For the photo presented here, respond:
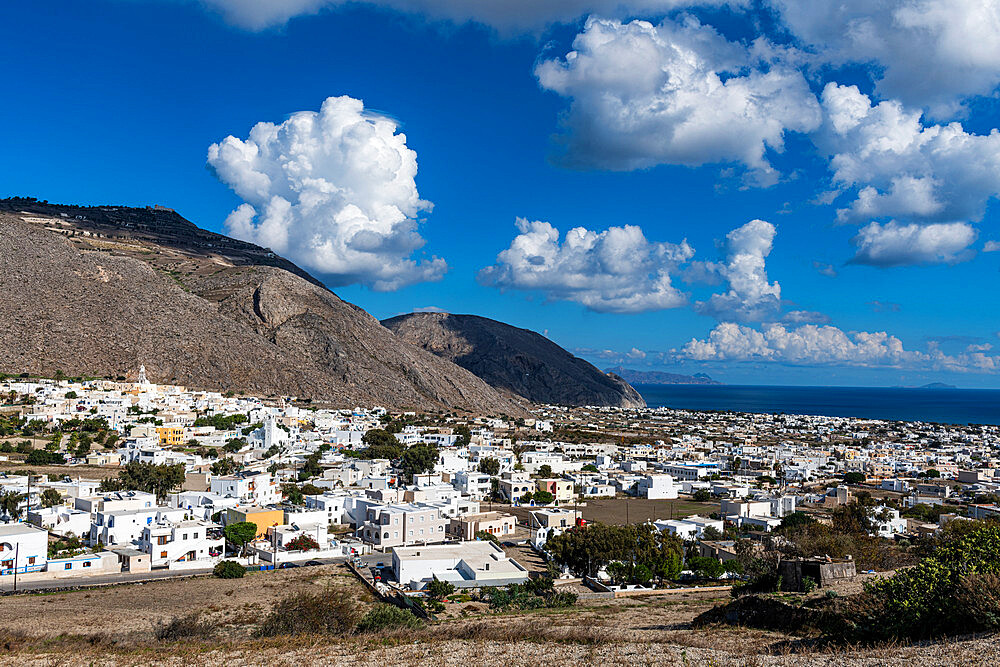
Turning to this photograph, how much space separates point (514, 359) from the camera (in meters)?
151

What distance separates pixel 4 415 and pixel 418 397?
46.3 meters

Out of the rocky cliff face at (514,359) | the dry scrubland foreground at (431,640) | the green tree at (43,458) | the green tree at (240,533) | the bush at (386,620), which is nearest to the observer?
the dry scrubland foreground at (431,640)

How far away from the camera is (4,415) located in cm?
4847

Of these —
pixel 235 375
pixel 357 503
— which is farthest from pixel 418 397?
pixel 357 503

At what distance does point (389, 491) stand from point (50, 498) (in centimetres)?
1285

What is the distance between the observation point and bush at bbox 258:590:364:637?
14.5m

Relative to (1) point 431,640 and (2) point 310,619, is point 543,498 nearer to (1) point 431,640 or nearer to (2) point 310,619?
(2) point 310,619

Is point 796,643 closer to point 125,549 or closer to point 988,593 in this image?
point 988,593

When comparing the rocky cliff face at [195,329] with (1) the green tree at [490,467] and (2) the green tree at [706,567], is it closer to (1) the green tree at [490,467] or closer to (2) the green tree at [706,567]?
(1) the green tree at [490,467]

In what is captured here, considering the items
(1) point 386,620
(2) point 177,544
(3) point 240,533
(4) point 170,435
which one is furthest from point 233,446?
(1) point 386,620

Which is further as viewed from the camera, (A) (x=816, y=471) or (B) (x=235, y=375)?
(B) (x=235, y=375)

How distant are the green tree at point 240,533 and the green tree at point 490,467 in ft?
60.2

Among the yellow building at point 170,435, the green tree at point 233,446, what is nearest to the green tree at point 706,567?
the green tree at point 233,446

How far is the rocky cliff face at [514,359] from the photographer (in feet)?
477
